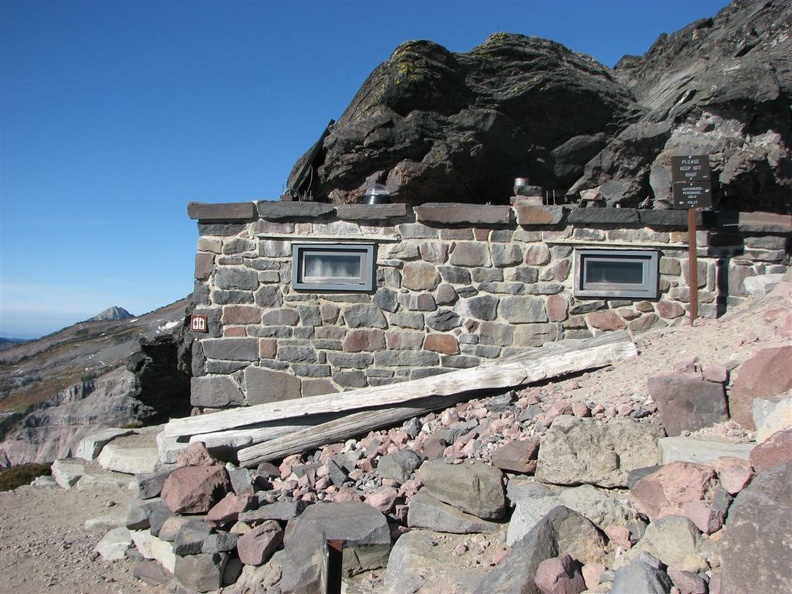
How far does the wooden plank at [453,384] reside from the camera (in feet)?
20.1

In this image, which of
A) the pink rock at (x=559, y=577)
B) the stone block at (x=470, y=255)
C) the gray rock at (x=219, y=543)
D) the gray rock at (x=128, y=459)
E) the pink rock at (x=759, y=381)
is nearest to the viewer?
the pink rock at (x=559, y=577)

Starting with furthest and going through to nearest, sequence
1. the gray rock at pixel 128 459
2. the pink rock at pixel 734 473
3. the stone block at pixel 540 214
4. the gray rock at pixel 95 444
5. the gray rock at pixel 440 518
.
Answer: the gray rock at pixel 95 444
the gray rock at pixel 128 459
the stone block at pixel 540 214
the gray rock at pixel 440 518
the pink rock at pixel 734 473

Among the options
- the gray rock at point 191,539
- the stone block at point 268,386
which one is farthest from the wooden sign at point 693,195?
the gray rock at point 191,539

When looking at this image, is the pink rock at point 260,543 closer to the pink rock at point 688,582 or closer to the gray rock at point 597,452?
the gray rock at point 597,452

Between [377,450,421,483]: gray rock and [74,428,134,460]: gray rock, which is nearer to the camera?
[377,450,421,483]: gray rock

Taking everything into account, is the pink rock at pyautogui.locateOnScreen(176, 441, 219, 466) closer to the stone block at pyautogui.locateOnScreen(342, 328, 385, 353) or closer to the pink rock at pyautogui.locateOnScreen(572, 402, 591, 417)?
the stone block at pyautogui.locateOnScreen(342, 328, 385, 353)

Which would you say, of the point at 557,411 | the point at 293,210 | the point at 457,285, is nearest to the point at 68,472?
the point at 293,210

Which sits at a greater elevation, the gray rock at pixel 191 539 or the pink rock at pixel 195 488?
the pink rock at pixel 195 488

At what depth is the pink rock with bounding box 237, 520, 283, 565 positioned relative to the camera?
4973mm

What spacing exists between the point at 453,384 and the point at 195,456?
262cm

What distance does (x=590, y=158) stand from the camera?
36.1 feet

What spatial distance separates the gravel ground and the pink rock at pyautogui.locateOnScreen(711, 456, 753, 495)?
0.71 metres

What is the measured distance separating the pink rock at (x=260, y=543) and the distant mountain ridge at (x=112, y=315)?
37.4 m

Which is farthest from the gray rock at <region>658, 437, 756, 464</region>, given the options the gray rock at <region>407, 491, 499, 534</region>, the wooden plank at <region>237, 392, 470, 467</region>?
the wooden plank at <region>237, 392, 470, 467</region>
